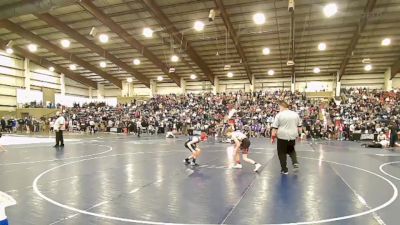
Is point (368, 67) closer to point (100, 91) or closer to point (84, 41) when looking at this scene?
point (84, 41)

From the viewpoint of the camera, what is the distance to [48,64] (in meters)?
39.9

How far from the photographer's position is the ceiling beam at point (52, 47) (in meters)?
28.3

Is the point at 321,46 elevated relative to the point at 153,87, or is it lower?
elevated

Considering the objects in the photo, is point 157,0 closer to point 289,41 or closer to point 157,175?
point 289,41

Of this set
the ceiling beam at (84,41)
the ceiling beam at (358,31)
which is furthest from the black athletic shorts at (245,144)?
the ceiling beam at (84,41)

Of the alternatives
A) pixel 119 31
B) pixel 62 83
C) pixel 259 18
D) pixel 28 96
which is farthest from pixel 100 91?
pixel 259 18

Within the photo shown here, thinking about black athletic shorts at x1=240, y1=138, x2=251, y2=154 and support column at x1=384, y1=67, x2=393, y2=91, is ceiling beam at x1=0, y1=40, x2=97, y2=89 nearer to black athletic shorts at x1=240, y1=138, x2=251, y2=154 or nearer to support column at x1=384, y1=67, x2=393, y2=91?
black athletic shorts at x1=240, y1=138, x2=251, y2=154

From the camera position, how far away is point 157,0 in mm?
23391

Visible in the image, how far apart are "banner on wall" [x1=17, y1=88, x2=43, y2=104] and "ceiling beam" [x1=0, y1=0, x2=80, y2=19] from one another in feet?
58.7

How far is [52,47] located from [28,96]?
10.2 meters

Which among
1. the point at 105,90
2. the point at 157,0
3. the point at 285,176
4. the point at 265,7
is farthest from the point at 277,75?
the point at 285,176

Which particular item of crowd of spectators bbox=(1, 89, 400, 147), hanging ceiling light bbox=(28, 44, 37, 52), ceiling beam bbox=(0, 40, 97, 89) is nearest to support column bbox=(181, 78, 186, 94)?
crowd of spectators bbox=(1, 89, 400, 147)

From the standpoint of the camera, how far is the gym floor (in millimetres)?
4320

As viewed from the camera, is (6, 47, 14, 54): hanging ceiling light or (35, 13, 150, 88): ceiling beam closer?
(35, 13, 150, 88): ceiling beam
